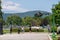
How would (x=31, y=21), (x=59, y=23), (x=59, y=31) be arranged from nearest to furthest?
(x=59, y=31)
(x=59, y=23)
(x=31, y=21)

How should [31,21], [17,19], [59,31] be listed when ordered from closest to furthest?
[59,31], [31,21], [17,19]

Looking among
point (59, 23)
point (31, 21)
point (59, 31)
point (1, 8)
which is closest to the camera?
point (59, 31)

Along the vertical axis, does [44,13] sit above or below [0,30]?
above

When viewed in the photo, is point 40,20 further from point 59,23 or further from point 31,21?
point 59,23

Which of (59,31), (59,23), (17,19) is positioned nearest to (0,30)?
(59,31)

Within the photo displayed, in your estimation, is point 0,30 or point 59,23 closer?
point 0,30

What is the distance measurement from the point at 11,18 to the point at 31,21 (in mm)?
12094

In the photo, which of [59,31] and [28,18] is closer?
[59,31]

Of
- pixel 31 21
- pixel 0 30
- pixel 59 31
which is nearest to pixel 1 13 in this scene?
pixel 0 30

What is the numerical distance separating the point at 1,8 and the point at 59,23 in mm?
14412

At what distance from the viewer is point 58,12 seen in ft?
184

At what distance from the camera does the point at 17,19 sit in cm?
12912

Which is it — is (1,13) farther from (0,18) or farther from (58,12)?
(58,12)

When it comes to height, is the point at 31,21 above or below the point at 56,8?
below
